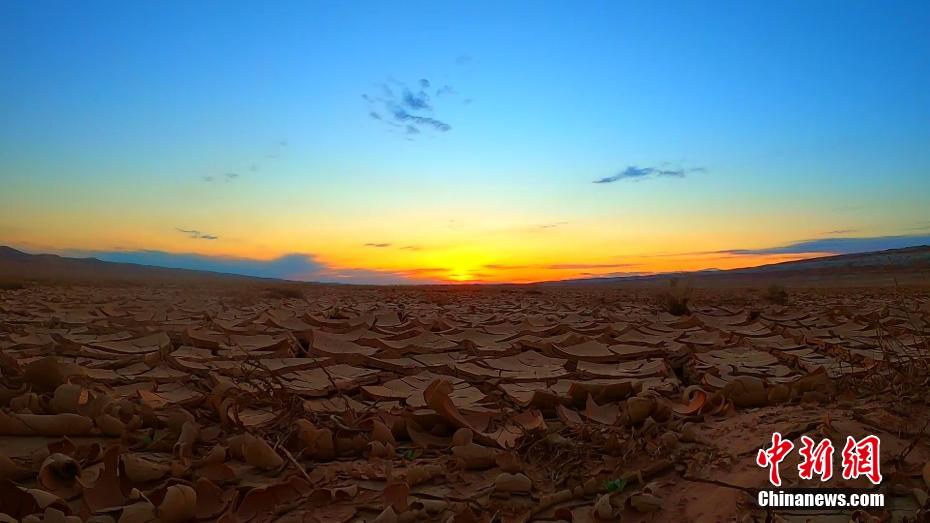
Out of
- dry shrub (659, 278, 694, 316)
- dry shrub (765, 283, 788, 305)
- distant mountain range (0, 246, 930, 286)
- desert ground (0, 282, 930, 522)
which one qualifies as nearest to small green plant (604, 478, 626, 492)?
desert ground (0, 282, 930, 522)

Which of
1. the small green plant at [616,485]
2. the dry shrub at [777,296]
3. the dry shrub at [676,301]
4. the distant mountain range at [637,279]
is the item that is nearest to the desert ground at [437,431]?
the small green plant at [616,485]

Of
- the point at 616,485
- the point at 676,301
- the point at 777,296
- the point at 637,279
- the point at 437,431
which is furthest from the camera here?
the point at 637,279

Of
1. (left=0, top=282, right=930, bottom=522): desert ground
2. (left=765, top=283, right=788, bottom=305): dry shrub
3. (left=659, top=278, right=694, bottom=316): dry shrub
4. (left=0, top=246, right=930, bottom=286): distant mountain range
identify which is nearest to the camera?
(left=0, top=282, right=930, bottom=522): desert ground

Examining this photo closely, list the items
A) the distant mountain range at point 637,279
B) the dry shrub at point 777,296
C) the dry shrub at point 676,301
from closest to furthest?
the dry shrub at point 676,301, the dry shrub at point 777,296, the distant mountain range at point 637,279

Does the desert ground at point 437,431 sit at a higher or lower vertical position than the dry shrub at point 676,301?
lower

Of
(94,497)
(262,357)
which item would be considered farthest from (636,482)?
(262,357)

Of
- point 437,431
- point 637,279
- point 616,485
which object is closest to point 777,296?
point 437,431

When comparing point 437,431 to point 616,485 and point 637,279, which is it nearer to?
point 616,485

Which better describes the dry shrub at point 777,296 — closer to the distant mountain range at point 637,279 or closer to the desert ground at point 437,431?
the desert ground at point 437,431

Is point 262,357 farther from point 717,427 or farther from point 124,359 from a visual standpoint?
point 717,427

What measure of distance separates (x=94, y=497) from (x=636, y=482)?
55.9 inches

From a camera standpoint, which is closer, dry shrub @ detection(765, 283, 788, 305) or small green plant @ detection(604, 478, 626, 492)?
small green plant @ detection(604, 478, 626, 492)

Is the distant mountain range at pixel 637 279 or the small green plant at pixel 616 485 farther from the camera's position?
the distant mountain range at pixel 637 279

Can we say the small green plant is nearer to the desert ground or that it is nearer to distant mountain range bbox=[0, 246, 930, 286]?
the desert ground
